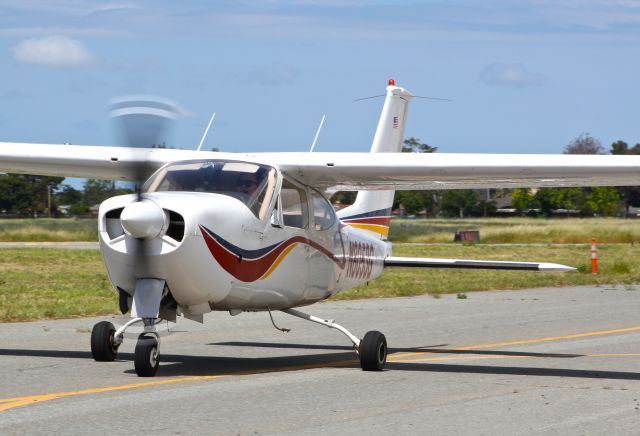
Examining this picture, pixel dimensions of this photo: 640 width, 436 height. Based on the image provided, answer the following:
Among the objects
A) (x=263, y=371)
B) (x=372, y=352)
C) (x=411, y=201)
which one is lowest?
(x=263, y=371)

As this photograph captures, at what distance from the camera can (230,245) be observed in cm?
955

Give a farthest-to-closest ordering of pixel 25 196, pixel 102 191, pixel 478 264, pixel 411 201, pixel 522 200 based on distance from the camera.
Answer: pixel 411 201, pixel 522 200, pixel 25 196, pixel 478 264, pixel 102 191

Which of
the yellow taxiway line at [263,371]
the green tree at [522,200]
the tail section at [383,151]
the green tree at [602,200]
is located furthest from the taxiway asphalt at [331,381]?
the green tree at [522,200]

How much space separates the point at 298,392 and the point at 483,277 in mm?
19126

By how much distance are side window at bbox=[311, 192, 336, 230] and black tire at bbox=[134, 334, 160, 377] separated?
8.85 ft

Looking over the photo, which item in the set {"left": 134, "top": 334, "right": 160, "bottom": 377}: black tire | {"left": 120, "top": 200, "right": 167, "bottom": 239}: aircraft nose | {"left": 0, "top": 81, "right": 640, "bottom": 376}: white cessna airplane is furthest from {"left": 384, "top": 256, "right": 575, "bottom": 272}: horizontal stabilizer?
{"left": 120, "top": 200, "right": 167, "bottom": 239}: aircraft nose

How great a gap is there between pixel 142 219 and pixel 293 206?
2.75m

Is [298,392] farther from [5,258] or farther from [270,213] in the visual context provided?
[5,258]

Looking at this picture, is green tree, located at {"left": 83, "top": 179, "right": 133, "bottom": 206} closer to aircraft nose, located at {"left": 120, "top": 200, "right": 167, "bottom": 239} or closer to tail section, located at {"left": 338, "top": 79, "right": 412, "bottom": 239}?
aircraft nose, located at {"left": 120, "top": 200, "right": 167, "bottom": 239}

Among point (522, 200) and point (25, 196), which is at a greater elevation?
point (522, 200)

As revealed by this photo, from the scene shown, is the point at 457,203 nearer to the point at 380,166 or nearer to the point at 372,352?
the point at 380,166

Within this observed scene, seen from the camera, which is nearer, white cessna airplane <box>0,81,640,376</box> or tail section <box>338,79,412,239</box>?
white cessna airplane <box>0,81,640,376</box>

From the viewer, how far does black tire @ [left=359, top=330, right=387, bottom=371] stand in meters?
10.4

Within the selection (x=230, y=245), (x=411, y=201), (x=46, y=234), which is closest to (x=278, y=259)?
(x=230, y=245)
